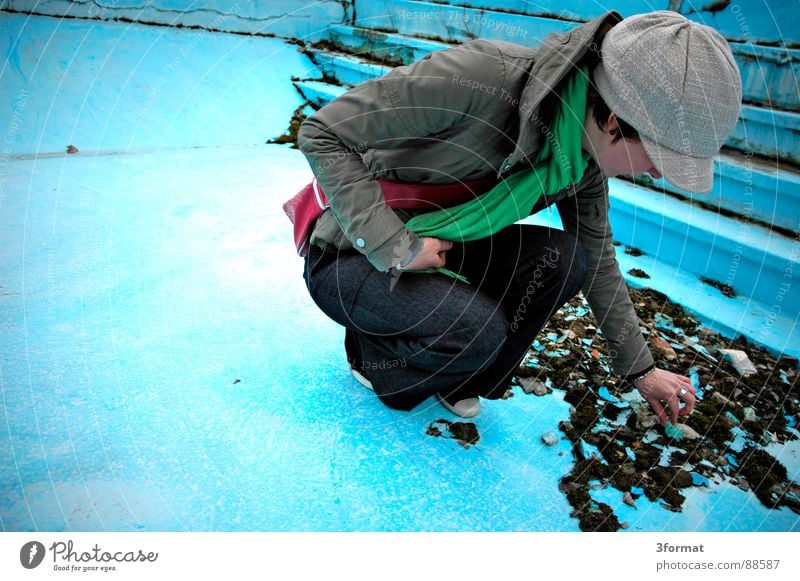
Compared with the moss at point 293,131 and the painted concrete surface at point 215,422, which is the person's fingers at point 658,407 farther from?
the moss at point 293,131

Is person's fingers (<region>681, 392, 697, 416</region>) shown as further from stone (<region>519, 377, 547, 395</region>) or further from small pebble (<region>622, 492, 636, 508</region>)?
stone (<region>519, 377, 547, 395</region>)

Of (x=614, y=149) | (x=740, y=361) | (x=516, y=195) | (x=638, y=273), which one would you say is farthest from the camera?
(x=638, y=273)

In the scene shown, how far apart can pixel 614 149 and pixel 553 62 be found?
21cm

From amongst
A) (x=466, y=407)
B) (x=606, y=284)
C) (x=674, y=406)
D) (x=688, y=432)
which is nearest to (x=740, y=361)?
(x=688, y=432)

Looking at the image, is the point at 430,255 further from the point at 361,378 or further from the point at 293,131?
the point at 293,131

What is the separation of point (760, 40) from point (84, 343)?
2.95 m

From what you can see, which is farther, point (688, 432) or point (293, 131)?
point (293, 131)

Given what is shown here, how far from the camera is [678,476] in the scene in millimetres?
1346

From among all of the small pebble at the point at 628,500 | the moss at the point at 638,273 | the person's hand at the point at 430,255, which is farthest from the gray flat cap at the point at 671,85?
the moss at the point at 638,273

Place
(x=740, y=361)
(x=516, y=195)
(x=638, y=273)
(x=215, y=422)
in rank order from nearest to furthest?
(x=516, y=195), (x=215, y=422), (x=740, y=361), (x=638, y=273)

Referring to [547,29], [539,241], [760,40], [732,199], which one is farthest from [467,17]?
[539,241]

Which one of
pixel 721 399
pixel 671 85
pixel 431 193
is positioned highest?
pixel 671 85

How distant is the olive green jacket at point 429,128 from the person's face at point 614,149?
3.7 inches

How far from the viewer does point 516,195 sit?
1166 millimetres
